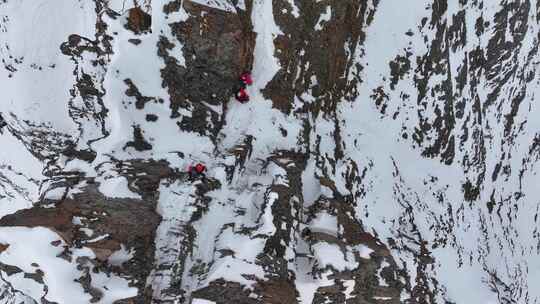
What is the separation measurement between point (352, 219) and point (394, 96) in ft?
30.1

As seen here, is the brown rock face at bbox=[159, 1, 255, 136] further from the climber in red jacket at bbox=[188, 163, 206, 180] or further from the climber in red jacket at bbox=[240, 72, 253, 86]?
the climber in red jacket at bbox=[188, 163, 206, 180]

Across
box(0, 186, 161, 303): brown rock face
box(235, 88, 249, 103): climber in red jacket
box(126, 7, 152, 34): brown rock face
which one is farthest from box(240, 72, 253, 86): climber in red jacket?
box(0, 186, 161, 303): brown rock face

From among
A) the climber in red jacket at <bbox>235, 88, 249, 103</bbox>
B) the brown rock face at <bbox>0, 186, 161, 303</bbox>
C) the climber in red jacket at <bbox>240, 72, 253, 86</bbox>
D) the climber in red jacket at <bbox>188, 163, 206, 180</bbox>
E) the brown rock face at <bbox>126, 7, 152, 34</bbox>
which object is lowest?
the brown rock face at <bbox>0, 186, 161, 303</bbox>

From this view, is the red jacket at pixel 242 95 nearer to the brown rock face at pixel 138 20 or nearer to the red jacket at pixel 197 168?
the red jacket at pixel 197 168

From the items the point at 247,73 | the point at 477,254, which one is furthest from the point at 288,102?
the point at 477,254

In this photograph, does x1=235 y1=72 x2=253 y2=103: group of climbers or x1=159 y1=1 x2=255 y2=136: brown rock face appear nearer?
x1=159 y1=1 x2=255 y2=136: brown rock face

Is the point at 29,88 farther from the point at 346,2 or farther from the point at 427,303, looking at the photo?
the point at 427,303

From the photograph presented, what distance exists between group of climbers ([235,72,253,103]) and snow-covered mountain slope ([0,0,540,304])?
1.37ft

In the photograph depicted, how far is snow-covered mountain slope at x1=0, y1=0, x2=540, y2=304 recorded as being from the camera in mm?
16030

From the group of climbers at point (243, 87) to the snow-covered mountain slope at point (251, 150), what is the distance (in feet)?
1.37

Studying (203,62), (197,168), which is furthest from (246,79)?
(197,168)

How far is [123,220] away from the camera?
53.3 feet

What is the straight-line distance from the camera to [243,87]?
21.1m

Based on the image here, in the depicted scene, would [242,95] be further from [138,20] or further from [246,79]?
[138,20]
